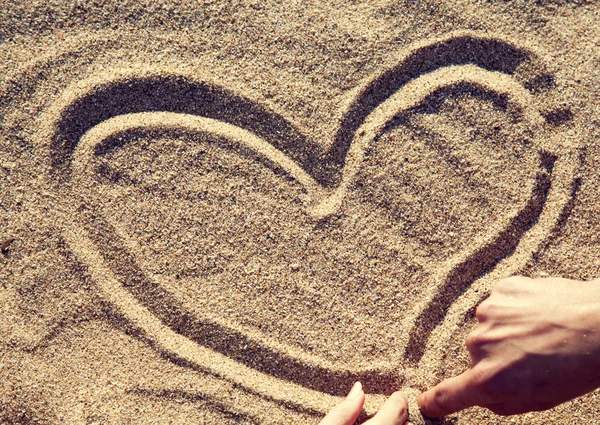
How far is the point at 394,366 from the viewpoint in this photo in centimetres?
201

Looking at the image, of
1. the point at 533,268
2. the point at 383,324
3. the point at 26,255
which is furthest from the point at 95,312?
the point at 533,268

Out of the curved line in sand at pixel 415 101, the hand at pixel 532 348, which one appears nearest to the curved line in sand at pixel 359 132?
the curved line in sand at pixel 415 101

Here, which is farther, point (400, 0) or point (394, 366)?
point (400, 0)

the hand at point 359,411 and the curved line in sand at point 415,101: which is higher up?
the curved line in sand at point 415,101

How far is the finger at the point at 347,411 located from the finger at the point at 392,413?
7 centimetres

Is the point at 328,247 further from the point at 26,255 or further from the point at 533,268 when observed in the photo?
the point at 26,255

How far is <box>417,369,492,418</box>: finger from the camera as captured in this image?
5.82ft

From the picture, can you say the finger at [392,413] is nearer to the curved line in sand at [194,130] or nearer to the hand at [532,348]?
the hand at [532,348]

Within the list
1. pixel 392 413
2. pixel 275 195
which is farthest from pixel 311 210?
pixel 392 413

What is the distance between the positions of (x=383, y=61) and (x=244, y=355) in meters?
1.32

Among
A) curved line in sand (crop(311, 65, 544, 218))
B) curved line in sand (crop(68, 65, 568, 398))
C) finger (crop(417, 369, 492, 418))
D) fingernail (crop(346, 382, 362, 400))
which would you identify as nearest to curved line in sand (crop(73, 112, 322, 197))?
curved line in sand (crop(68, 65, 568, 398))

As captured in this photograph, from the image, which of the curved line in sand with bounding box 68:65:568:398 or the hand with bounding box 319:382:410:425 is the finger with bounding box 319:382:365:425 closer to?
the hand with bounding box 319:382:410:425

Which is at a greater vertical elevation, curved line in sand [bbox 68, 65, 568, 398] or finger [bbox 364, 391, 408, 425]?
curved line in sand [bbox 68, 65, 568, 398]

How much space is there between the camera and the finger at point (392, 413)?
1.91 meters
